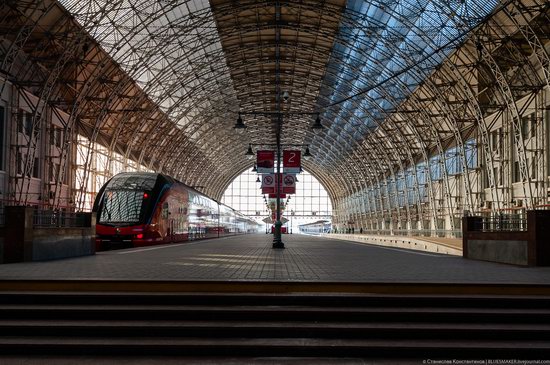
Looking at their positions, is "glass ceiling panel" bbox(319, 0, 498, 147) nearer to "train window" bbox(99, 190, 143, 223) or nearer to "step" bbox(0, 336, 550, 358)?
"train window" bbox(99, 190, 143, 223)

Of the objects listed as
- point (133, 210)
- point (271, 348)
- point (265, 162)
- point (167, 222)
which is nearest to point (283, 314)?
point (271, 348)


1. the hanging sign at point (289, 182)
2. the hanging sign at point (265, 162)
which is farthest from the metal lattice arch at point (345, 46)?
the hanging sign at point (265, 162)

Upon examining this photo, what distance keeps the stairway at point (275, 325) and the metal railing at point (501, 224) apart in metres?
6.79

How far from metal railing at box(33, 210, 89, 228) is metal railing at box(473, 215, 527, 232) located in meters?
12.5

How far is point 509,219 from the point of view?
16.1 metres

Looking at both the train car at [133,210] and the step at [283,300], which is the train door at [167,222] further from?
the step at [283,300]

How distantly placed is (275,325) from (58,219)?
35.8 feet

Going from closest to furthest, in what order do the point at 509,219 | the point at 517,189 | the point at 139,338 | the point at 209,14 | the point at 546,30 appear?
the point at 139,338 < the point at 509,219 < the point at 546,30 < the point at 517,189 < the point at 209,14

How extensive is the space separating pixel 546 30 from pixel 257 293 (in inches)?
1180

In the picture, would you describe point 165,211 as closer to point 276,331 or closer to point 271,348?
point 276,331

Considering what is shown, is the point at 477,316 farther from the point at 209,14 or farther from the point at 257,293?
the point at 209,14

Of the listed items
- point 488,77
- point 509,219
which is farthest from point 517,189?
point 509,219

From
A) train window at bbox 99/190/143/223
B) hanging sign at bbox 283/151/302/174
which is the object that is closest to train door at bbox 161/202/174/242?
train window at bbox 99/190/143/223

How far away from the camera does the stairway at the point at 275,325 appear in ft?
24.9
